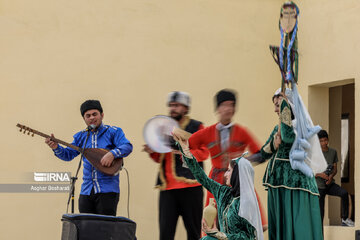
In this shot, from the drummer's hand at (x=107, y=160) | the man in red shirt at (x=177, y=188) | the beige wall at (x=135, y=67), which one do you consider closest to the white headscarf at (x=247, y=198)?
the man in red shirt at (x=177, y=188)

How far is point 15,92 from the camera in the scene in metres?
8.00

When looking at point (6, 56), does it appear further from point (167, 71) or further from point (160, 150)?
point (160, 150)

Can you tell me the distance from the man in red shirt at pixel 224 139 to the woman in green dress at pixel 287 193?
0.68ft

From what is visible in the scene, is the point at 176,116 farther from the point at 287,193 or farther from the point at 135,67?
the point at 135,67

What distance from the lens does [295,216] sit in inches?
223

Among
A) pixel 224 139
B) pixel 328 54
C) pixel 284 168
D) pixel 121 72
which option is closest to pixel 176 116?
pixel 224 139

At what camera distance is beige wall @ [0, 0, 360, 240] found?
8.00 meters

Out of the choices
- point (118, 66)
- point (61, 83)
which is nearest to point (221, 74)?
point (118, 66)

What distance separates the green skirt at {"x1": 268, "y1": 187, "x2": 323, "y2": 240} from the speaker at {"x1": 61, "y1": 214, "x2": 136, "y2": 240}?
4.37 ft

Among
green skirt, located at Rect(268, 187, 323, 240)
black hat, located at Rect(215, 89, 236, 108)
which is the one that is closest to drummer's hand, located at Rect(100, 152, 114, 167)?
black hat, located at Rect(215, 89, 236, 108)

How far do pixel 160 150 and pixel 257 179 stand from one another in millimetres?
3637

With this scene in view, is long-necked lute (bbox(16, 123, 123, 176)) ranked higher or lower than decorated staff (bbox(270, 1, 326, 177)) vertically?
lower

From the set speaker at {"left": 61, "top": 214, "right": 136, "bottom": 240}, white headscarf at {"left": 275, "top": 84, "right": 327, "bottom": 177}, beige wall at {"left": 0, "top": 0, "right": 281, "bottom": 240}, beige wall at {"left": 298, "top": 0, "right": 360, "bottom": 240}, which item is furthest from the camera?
beige wall at {"left": 298, "top": 0, "right": 360, "bottom": 240}

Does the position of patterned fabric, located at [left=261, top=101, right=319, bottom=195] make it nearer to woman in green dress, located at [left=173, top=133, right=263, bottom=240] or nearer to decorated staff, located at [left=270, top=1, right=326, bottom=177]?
decorated staff, located at [left=270, top=1, right=326, bottom=177]
